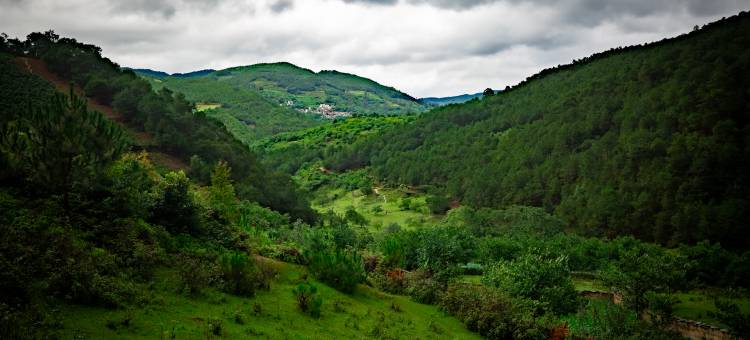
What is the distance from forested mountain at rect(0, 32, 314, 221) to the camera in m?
69.7

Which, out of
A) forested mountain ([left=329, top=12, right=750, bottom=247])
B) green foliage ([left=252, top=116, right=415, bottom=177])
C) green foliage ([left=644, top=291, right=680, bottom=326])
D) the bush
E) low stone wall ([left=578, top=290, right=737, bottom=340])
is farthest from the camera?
green foliage ([left=252, top=116, right=415, bottom=177])

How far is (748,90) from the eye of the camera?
87.1m

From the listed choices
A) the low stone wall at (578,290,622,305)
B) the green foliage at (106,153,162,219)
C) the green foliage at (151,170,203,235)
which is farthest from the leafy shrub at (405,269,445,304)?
the green foliage at (106,153,162,219)

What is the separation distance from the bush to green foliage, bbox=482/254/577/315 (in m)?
2.79

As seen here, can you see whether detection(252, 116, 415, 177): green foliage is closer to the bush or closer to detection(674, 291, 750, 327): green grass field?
detection(674, 291, 750, 327): green grass field

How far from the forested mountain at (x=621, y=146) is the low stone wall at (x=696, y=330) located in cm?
4056

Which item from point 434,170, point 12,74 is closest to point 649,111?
point 434,170

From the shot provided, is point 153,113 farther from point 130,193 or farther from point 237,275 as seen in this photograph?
point 237,275

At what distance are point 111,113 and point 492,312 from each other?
62.5m

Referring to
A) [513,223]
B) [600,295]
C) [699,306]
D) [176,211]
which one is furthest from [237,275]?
[513,223]

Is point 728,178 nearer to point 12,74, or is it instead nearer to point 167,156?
point 167,156

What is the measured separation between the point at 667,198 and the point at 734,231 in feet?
33.0

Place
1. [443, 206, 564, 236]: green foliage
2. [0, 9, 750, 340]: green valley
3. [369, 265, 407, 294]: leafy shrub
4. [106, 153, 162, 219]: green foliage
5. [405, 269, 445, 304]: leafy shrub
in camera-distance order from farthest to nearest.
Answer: [443, 206, 564, 236]: green foliage
[369, 265, 407, 294]: leafy shrub
[405, 269, 445, 304]: leafy shrub
[106, 153, 162, 219]: green foliage
[0, 9, 750, 340]: green valley

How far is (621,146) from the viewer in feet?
315
